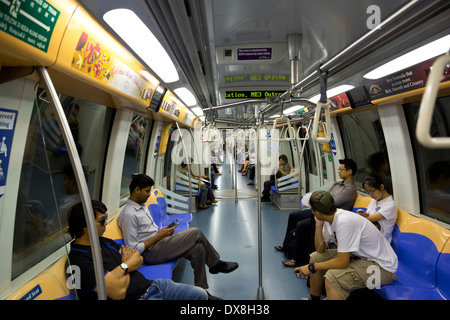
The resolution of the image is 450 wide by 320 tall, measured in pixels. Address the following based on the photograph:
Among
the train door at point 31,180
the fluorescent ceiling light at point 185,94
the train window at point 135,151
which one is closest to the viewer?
the train door at point 31,180

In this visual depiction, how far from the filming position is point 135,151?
5.06m

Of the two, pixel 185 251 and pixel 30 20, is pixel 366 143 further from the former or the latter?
pixel 30 20

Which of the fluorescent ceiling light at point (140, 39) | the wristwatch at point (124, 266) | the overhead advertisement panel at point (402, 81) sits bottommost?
the wristwatch at point (124, 266)

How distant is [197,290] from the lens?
2359 mm

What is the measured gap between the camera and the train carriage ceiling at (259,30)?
181 cm

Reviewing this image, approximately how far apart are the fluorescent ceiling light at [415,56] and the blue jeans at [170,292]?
3.09m

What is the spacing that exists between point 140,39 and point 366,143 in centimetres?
480

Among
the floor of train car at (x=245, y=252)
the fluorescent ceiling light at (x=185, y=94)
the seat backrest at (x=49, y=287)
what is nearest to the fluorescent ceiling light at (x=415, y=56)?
the fluorescent ceiling light at (x=185, y=94)

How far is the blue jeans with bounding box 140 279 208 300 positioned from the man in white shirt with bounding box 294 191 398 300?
1129 millimetres

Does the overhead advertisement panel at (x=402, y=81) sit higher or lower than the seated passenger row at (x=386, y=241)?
higher

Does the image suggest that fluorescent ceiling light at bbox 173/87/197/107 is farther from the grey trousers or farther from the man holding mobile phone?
the grey trousers

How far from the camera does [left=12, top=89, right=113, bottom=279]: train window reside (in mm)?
1912

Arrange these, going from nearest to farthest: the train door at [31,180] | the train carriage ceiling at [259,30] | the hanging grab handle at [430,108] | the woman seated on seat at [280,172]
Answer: the hanging grab handle at [430,108], the train door at [31,180], the train carriage ceiling at [259,30], the woman seated on seat at [280,172]

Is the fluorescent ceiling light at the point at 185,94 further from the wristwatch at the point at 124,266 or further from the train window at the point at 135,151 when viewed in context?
the wristwatch at the point at 124,266
